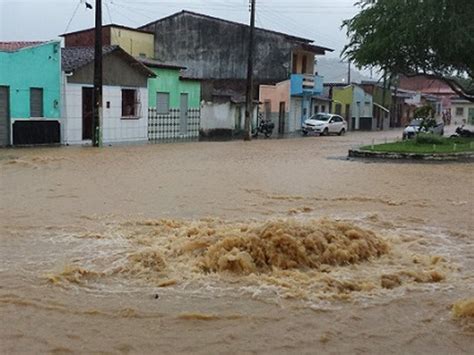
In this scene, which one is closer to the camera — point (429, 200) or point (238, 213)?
point (238, 213)

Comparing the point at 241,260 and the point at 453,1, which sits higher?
the point at 453,1

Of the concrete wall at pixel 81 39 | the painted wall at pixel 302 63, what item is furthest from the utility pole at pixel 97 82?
the painted wall at pixel 302 63

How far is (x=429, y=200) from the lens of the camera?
47.1 feet

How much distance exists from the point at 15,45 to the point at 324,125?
23883mm

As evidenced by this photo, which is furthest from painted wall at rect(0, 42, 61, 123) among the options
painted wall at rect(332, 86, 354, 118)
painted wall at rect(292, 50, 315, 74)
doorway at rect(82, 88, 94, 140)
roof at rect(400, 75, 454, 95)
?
roof at rect(400, 75, 454, 95)

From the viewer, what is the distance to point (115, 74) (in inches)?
1210

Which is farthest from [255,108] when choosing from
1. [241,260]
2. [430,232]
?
[241,260]

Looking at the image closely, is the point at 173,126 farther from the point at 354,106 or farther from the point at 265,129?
the point at 354,106

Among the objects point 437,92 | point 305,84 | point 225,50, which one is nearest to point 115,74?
point 225,50

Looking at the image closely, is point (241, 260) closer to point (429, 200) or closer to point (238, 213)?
point (238, 213)

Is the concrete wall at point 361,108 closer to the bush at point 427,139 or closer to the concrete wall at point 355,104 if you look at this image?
the concrete wall at point 355,104

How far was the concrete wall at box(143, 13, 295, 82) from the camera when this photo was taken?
155ft

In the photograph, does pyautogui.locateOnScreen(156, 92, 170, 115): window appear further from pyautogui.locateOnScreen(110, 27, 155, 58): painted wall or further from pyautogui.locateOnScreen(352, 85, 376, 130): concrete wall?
pyautogui.locateOnScreen(352, 85, 376, 130): concrete wall

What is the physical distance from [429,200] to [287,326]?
9145 mm
